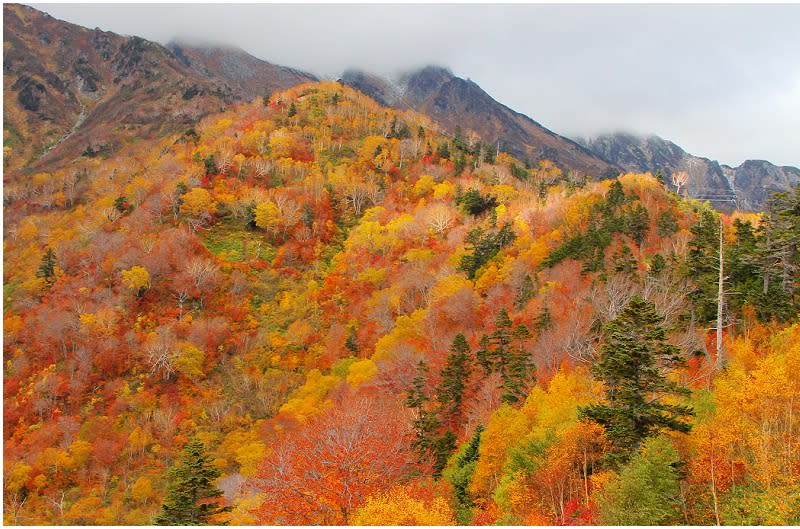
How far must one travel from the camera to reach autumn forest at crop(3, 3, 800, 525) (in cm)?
2414

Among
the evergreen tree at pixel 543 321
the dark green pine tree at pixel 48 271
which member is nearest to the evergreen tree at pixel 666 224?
the evergreen tree at pixel 543 321

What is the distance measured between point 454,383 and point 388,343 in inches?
761

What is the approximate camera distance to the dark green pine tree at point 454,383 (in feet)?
163

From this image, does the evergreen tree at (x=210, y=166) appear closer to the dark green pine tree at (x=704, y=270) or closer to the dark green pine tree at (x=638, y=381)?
the dark green pine tree at (x=704, y=270)

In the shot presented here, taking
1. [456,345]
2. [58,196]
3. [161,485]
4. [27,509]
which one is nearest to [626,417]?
[456,345]

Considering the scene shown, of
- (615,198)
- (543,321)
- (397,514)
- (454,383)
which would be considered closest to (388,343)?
(454,383)

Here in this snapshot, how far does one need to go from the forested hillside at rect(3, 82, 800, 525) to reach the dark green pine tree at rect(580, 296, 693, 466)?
13 centimetres

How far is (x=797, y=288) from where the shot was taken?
4259 centimetres

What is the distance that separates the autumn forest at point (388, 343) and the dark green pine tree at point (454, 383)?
0.21 metres

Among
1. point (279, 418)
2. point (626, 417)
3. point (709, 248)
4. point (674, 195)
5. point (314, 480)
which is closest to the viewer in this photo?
point (626, 417)

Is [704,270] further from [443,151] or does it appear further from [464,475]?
[443,151]

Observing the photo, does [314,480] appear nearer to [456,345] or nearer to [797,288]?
[456,345]

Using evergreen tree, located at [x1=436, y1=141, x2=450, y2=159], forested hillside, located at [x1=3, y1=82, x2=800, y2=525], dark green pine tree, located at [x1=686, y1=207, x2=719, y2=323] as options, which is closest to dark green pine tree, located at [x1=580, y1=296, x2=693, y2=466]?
forested hillside, located at [x1=3, y1=82, x2=800, y2=525]

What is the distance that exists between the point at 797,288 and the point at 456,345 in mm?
28864
